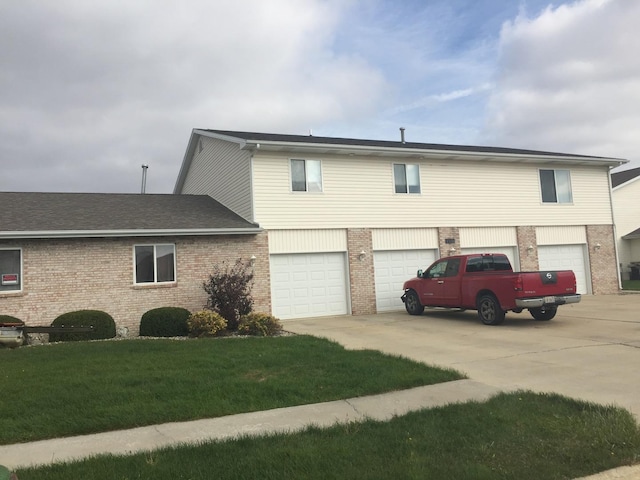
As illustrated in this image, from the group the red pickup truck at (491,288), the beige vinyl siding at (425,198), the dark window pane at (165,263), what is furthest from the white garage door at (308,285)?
the dark window pane at (165,263)

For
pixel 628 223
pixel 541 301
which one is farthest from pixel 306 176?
pixel 628 223

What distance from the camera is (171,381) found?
7.93 metres

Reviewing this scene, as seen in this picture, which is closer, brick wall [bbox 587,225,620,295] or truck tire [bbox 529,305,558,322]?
truck tire [bbox 529,305,558,322]

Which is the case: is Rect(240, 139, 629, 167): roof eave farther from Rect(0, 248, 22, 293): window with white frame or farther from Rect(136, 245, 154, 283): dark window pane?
Rect(0, 248, 22, 293): window with white frame

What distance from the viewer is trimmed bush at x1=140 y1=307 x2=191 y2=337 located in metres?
13.9

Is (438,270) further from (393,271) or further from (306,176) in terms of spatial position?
(306,176)

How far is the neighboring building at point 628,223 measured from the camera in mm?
32500

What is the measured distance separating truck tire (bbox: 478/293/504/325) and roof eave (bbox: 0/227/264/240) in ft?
22.6

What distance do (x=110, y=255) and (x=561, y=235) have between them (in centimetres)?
1771

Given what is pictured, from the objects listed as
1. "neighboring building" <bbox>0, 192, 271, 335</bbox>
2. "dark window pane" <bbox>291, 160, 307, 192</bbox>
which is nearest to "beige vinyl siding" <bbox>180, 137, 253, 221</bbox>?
"neighboring building" <bbox>0, 192, 271, 335</bbox>

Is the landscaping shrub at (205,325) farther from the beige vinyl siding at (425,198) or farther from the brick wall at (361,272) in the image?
the brick wall at (361,272)

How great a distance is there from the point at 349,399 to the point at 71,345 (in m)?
7.26

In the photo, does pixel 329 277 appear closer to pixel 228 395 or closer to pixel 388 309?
pixel 388 309

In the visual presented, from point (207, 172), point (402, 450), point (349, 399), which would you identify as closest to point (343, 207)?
point (207, 172)
